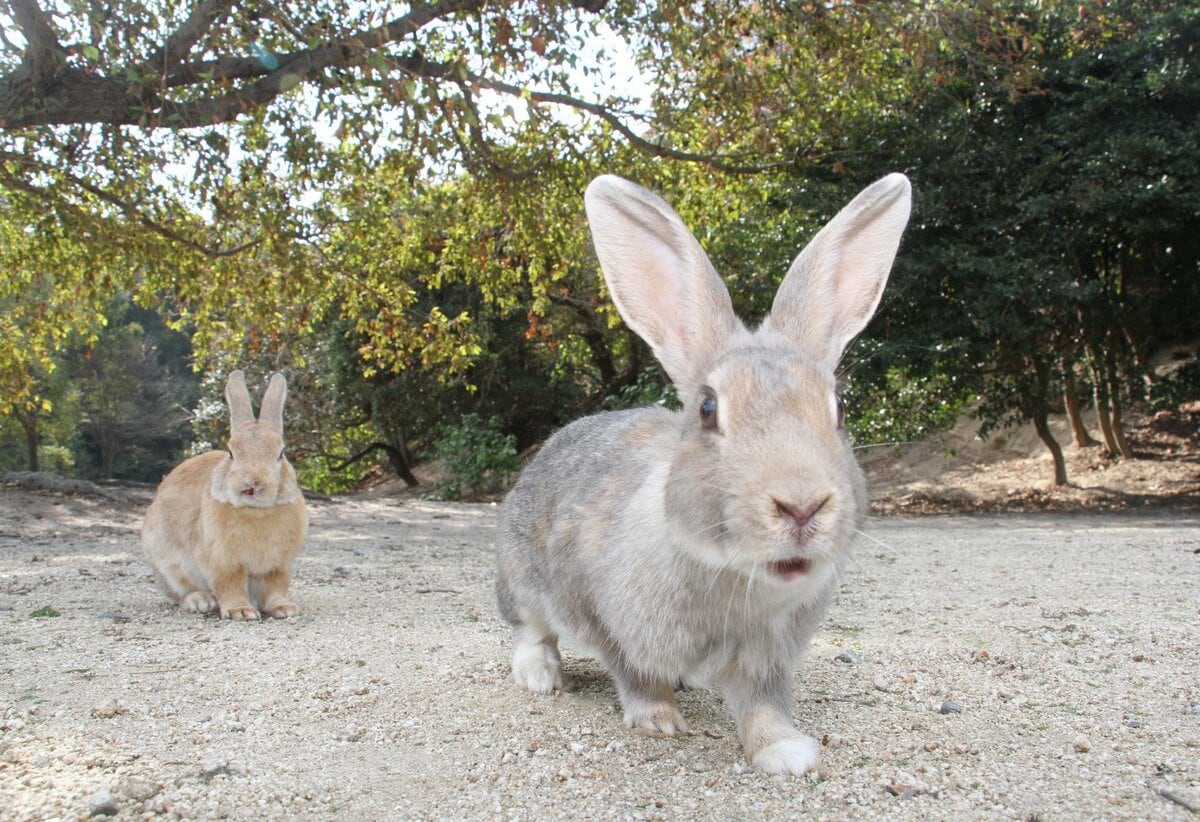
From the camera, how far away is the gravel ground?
2.58m

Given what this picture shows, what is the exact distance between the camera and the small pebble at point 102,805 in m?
2.36

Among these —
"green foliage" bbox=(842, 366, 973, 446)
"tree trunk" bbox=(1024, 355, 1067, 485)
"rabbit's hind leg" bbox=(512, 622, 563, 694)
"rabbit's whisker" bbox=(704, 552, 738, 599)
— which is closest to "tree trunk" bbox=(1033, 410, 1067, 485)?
"tree trunk" bbox=(1024, 355, 1067, 485)

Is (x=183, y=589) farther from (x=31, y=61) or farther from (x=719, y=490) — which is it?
(x=31, y=61)

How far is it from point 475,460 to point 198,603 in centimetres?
1201

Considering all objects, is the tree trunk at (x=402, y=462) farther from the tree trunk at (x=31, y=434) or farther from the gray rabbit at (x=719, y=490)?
the gray rabbit at (x=719, y=490)

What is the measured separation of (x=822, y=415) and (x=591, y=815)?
1200 millimetres

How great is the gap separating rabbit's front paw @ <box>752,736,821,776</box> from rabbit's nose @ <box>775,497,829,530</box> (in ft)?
2.94

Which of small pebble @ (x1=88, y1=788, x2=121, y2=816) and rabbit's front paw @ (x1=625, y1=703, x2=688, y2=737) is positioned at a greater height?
small pebble @ (x1=88, y1=788, x2=121, y2=816)

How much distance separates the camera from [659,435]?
330cm

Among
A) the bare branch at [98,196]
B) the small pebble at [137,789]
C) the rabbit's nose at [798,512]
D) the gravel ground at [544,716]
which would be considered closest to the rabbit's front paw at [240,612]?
the gravel ground at [544,716]

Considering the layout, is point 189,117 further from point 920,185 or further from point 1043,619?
point 920,185

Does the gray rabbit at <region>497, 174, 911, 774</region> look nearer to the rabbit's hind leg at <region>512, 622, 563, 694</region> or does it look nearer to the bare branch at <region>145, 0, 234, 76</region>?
the rabbit's hind leg at <region>512, 622, 563, 694</region>

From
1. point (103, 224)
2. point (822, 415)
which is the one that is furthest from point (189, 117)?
point (822, 415)

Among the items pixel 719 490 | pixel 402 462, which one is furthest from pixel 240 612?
pixel 402 462
